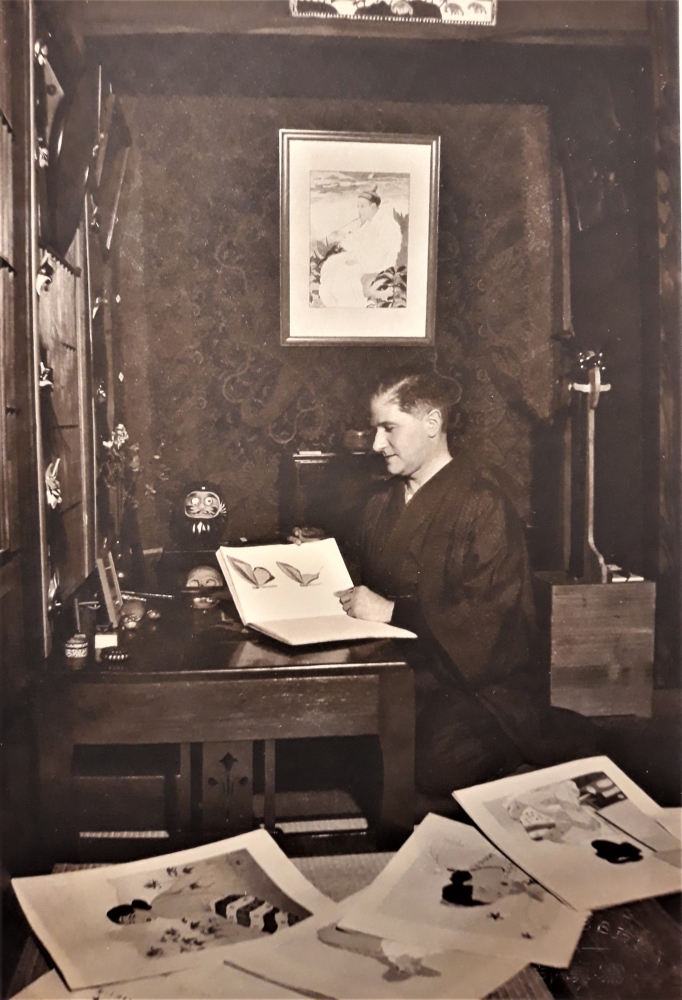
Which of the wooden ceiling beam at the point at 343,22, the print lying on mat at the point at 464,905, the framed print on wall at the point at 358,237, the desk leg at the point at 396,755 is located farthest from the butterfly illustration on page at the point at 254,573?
the wooden ceiling beam at the point at 343,22

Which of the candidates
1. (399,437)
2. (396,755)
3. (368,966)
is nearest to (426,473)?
(399,437)

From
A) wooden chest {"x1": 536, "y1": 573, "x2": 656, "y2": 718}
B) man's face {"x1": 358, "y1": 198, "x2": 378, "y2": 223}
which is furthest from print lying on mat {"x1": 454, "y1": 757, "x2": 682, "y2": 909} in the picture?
man's face {"x1": 358, "y1": 198, "x2": 378, "y2": 223}

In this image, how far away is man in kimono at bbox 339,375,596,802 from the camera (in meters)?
1.11

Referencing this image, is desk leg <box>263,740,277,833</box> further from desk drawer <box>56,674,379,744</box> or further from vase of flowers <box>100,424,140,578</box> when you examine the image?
vase of flowers <box>100,424,140,578</box>

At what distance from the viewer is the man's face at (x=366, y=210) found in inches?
41.1

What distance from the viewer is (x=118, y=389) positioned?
1.04m

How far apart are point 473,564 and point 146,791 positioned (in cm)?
56

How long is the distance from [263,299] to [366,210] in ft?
0.61

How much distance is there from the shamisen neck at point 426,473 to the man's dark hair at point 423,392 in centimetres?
6

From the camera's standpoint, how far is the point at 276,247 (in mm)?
1044

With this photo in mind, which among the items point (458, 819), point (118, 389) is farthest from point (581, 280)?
point (458, 819)

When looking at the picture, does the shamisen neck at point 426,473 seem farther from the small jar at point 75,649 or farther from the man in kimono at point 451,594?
the small jar at point 75,649

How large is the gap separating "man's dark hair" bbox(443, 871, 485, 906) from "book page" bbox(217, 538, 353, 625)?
0.39m

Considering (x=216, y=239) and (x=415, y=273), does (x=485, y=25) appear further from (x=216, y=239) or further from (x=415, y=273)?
(x=216, y=239)
